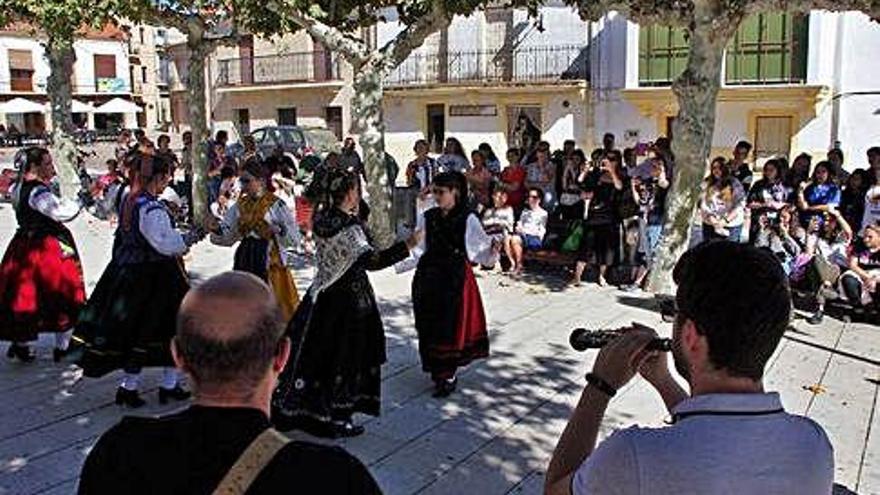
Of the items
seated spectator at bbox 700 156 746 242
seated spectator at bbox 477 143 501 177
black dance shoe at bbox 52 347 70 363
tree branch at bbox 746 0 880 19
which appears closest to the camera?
black dance shoe at bbox 52 347 70 363

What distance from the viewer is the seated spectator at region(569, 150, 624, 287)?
968 centimetres

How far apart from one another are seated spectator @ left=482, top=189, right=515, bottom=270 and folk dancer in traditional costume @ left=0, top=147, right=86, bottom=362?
16.9ft

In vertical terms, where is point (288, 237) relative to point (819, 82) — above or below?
below

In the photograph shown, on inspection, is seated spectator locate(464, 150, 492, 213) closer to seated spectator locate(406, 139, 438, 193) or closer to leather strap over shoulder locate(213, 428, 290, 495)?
seated spectator locate(406, 139, 438, 193)

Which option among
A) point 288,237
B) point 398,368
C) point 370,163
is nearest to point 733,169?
point 370,163

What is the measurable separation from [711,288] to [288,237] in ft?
14.9

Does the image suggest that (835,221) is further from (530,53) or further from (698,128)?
(530,53)

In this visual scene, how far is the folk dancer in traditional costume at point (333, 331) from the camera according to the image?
198 inches

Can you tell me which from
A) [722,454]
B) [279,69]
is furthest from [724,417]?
[279,69]

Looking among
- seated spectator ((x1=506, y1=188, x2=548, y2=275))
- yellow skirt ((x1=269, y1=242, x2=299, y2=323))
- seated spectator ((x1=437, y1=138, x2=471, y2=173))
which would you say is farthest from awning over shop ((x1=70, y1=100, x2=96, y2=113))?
yellow skirt ((x1=269, y1=242, x2=299, y2=323))

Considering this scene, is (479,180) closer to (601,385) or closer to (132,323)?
(132,323)

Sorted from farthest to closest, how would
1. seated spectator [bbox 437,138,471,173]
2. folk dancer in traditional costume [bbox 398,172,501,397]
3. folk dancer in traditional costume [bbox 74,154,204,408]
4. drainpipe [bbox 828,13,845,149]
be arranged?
drainpipe [bbox 828,13,845,149] < seated spectator [bbox 437,138,471,173] < folk dancer in traditional costume [bbox 398,172,501,397] < folk dancer in traditional costume [bbox 74,154,204,408]

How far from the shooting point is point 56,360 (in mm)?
6680

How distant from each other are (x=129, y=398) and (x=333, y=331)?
60.6 inches
